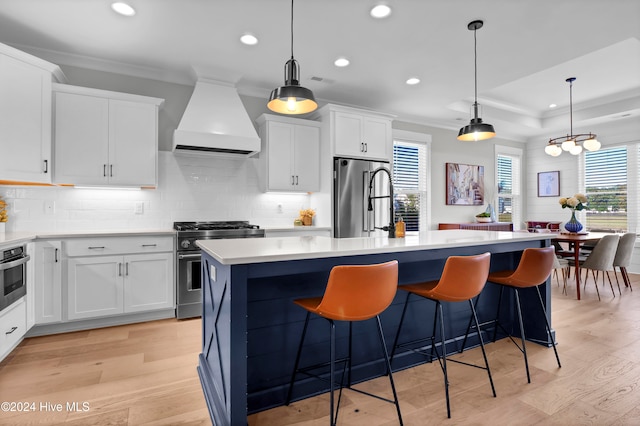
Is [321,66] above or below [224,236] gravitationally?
above

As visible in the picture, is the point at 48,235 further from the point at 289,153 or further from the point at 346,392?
the point at 346,392

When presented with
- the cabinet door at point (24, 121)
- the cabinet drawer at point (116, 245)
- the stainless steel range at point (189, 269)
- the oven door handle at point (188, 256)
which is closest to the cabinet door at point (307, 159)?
the stainless steel range at point (189, 269)

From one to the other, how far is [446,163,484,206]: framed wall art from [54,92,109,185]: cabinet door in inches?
215

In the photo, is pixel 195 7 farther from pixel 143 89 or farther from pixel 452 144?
pixel 452 144

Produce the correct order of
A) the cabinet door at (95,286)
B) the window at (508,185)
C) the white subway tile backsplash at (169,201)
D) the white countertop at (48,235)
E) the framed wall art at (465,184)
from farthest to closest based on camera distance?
the window at (508,185) → the framed wall art at (465,184) → the white subway tile backsplash at (169,201) → the cabinet door at (95,286) → the white countertop at (48,235)

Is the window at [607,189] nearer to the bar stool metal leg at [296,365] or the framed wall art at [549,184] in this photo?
the framed wall art at [549,184]

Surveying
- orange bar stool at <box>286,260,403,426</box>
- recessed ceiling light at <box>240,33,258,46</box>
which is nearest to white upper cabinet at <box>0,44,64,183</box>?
recessed ceiling light at <box>240,33,258,46</box>

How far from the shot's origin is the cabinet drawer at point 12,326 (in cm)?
256

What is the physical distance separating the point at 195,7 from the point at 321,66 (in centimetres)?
154

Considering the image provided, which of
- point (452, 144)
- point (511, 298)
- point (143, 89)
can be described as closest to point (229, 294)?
point (511, 298)

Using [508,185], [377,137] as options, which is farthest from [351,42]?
[508,185]

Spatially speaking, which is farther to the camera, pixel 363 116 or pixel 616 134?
pixel 616 134

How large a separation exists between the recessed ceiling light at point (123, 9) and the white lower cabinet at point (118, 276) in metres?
2.03

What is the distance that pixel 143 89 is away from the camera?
13.5 feet
